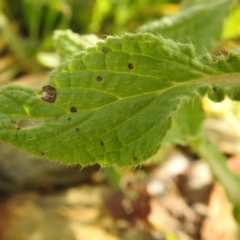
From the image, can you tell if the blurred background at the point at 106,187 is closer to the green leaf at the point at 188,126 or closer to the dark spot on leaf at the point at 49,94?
the green leaf at the point at 188,126

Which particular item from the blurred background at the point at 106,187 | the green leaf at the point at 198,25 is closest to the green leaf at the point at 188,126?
the green leaf at the point at 198,25

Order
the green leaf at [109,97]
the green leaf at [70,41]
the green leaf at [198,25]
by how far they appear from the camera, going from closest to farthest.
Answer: the green leaf at [109,97] < the green leaf at [70,41] < the green leaf at [198,25]

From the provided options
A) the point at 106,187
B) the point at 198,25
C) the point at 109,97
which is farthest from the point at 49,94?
the point at 106,187

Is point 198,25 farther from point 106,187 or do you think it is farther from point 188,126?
point 106,187

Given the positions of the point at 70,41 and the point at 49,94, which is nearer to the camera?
the point at 49,94

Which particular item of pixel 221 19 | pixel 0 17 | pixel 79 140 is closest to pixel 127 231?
pixel 221 19

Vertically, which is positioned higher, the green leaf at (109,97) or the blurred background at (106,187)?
the blurred background at (106,187)
